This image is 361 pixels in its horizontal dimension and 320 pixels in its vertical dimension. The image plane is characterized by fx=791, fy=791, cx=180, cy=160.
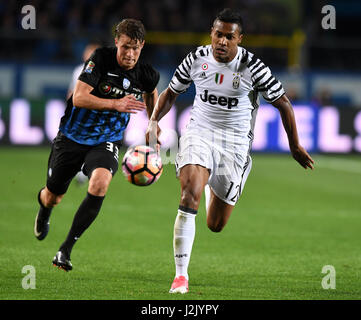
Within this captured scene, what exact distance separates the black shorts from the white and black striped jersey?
0.82m

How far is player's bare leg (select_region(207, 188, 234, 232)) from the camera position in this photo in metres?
7.65

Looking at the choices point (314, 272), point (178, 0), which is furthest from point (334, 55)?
point (314, 272)

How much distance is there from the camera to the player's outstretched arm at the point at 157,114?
736 cm

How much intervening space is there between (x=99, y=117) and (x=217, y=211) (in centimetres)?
146

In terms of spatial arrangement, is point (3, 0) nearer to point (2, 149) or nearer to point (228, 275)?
point (2, 149)

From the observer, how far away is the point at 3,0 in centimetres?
2342

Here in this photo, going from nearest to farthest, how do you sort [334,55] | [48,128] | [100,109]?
[100,109] < [48,128] < [334,55]

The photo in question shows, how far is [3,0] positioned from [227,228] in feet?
49.3

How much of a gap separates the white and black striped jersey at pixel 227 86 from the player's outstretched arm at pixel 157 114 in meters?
0.09

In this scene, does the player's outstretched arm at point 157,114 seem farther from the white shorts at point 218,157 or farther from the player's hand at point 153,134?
the white shorts at point 218,157

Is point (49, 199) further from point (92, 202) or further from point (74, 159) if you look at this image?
point (92, 202)

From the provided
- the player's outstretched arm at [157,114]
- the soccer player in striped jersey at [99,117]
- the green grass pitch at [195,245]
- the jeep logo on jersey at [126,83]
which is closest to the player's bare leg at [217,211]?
the green grass pitch at [195,245]

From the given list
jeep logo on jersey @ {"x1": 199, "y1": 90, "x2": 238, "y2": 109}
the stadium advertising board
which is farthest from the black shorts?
the stadium advertising board
